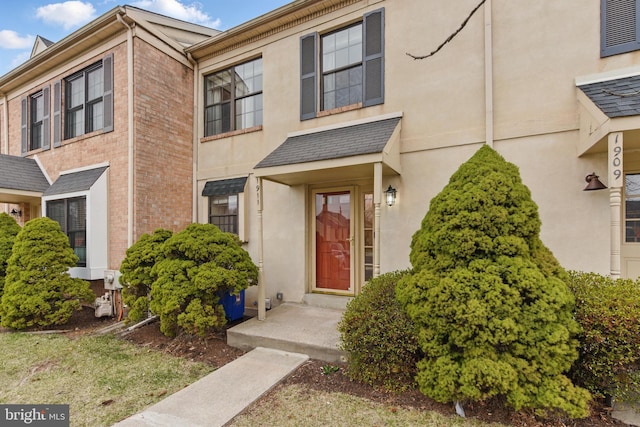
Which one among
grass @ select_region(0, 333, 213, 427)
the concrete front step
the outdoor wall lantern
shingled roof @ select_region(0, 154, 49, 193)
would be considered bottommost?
grass @ select_region(0, 333, 213, 427)

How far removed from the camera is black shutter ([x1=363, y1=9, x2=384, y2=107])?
18.3 ft

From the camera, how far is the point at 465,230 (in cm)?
311

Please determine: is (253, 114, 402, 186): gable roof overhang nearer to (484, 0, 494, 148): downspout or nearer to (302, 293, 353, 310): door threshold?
(484, 0, 494, 148): downspout

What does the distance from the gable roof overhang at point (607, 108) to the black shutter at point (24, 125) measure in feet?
42.1

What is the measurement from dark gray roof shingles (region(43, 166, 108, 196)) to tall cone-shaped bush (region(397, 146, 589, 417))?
7.04m

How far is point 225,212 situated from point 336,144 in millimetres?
3415

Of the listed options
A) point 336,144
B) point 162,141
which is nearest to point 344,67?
point 336,144

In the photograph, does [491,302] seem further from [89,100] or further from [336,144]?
[89,100]

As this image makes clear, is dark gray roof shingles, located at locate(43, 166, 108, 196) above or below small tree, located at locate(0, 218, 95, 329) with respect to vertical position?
above

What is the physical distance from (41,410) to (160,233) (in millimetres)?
3074

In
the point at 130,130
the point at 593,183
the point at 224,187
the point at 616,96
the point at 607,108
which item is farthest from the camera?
the point at 224,187

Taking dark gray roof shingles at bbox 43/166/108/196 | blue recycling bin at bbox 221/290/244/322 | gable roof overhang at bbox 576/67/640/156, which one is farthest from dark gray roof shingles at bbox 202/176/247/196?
gable roof overhang at bbox 576/67/640/156

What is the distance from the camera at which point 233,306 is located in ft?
18.4

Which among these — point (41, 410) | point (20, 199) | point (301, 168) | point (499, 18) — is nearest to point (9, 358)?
point (41, 410)
